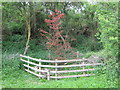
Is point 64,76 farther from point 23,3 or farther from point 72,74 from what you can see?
point 23,3

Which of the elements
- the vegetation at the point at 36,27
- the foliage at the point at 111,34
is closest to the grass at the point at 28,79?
the vegetation at the point at 36,27

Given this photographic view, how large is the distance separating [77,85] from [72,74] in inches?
73.4

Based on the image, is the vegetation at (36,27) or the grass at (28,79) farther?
the vegetation at (36,27)

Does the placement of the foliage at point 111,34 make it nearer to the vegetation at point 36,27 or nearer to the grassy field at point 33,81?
the grassy field at point 33,81

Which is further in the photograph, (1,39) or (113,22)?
(1,39)

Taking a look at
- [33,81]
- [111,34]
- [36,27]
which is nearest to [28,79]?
[33,81]

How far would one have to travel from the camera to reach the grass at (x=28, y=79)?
5.40 metres

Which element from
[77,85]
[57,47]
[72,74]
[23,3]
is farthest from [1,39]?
[77,85]

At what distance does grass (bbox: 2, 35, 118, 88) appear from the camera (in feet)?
17.7

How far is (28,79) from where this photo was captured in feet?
22.4

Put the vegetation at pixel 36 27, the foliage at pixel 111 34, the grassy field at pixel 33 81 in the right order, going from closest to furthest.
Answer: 1. the foliage at pixel 111 34
2. the grassy field at pixel 33 81
3. the vegetation at pixel 36 27


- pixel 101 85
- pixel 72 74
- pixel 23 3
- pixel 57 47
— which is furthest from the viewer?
pixel 23 3

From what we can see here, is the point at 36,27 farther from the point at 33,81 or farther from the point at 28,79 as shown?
the point at 33,81

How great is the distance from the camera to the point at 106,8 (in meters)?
5.46
